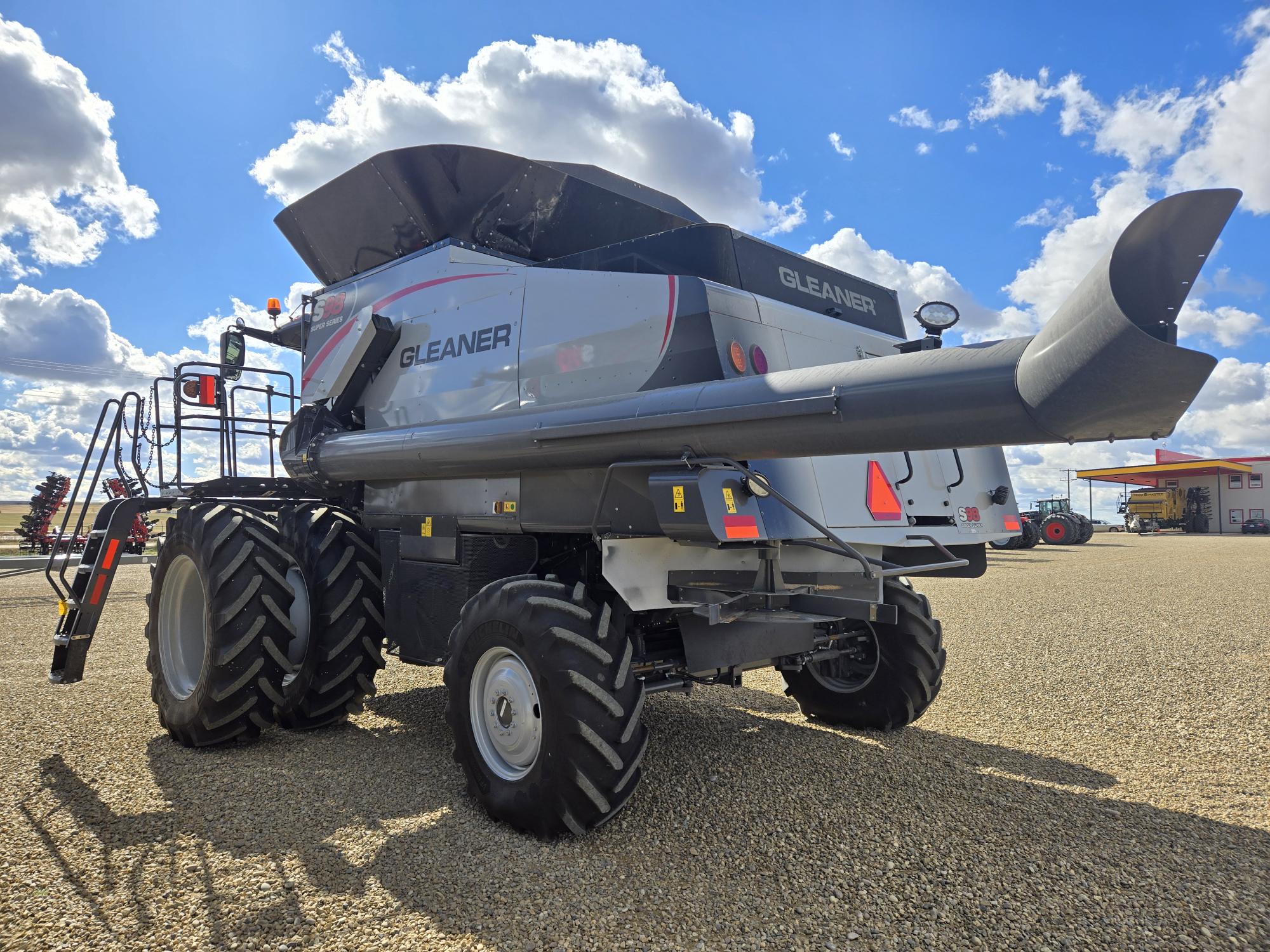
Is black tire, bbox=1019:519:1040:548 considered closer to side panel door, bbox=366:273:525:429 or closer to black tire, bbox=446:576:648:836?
side panel door, bbox=366:273:525:429

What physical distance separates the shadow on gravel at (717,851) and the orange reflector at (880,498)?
1409 millimetres

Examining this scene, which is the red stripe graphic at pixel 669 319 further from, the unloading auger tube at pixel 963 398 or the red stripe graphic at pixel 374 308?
the red stripe graphic at pixel 374 308

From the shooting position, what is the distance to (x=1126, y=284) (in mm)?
2057

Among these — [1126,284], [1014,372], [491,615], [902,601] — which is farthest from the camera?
[902,601]

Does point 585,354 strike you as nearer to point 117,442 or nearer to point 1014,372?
point 1014,372

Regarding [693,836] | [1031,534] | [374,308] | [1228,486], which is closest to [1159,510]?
[1228,486]

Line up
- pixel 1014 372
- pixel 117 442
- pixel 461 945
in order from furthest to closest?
pixel 117 442 < pixel 461 945 < pixel 1014 372

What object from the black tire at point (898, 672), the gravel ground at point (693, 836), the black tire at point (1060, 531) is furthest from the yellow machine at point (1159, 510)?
the black tire at point (898, 672)

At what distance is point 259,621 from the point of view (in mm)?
4816

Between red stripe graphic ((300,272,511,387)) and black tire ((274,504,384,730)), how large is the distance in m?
1.34

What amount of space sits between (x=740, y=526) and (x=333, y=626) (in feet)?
9.80

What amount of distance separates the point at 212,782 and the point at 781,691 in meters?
4.14

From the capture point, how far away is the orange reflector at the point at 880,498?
13.6 feet

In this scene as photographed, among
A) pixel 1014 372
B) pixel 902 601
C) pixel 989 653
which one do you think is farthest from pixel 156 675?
pixel 989 653
